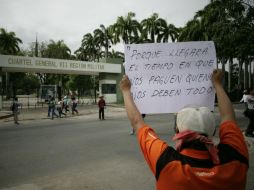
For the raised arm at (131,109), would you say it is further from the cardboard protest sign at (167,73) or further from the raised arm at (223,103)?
the raised arm at (223,103)

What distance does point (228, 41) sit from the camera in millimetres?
15367

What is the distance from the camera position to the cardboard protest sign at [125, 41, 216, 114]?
2.60 metres

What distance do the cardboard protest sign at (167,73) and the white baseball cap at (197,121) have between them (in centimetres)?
82

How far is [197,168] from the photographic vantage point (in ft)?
5.31

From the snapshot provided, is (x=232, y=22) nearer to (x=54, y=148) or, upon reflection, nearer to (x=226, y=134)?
(x=54, y=148)

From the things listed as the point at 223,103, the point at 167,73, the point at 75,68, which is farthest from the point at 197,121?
the point at 75,68

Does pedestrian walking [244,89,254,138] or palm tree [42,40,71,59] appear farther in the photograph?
palm tree [42,40,71,59]

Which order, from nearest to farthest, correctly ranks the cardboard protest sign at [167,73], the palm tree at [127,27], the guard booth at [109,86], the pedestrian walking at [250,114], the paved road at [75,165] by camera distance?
the cardboard protest sign at [167,73], the paved road at [75,165], the pedestrian walking at [250,114], the guard booth at [109,86], the palm tree at [127,27]

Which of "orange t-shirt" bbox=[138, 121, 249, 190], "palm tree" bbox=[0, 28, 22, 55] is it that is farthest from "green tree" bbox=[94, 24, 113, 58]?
"orange t-shirt" bbox=[138, 121, 249, 190]

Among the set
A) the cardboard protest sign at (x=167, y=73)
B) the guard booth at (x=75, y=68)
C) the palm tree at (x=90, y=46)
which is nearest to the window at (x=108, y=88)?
the guard booth at (x=75, y=68)

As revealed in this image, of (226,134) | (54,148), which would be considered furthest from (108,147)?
(226,134)

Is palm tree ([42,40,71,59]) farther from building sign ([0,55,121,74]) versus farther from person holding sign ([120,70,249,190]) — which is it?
person holding sign ([120,70,249,190])

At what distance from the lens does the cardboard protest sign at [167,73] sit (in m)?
2.60

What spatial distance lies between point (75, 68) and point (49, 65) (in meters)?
3.19
